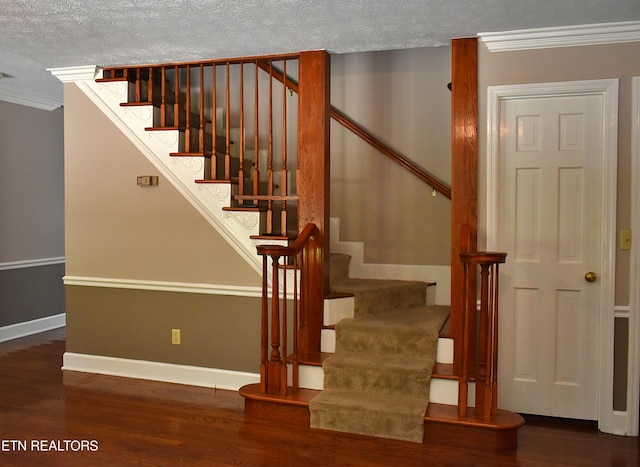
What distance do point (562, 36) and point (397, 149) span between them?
5.51 ft

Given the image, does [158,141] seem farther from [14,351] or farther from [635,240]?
[635,240]

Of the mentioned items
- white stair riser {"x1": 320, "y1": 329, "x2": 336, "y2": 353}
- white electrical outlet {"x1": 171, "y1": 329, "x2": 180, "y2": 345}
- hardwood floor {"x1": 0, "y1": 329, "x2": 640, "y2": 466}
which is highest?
white stair riser {"x1": 320, "y1": 329, "x2": 336, "y2": 353}

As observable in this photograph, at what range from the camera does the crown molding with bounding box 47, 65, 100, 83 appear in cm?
437

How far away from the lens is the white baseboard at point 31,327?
542cm

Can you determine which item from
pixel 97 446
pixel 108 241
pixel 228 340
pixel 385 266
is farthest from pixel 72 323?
pixel 385 266

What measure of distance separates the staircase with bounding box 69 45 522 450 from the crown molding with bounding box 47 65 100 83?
8 centimetres

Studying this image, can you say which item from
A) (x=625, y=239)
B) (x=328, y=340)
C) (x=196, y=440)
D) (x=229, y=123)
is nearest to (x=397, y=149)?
(x=229, y=123)

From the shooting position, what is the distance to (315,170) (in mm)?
3824

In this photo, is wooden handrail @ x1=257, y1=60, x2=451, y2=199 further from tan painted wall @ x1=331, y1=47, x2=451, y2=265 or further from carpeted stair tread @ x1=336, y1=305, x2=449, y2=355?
carpeted stair tread @ x1=336, y1=305, x2=449, y2=355

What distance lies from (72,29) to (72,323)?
7.42ft

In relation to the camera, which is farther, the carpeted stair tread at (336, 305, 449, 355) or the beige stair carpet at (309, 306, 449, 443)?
the carpeted stair tread at (336, 305, 449, 355)

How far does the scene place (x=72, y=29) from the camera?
11.5ft

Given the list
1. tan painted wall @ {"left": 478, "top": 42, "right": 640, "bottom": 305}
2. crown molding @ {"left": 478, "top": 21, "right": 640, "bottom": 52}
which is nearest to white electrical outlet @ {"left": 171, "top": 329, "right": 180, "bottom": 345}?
tan painted wall @ {"left": 478, "top": 42, "right": 640, "bottom": 305}

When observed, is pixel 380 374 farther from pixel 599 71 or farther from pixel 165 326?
pixel 599 71
